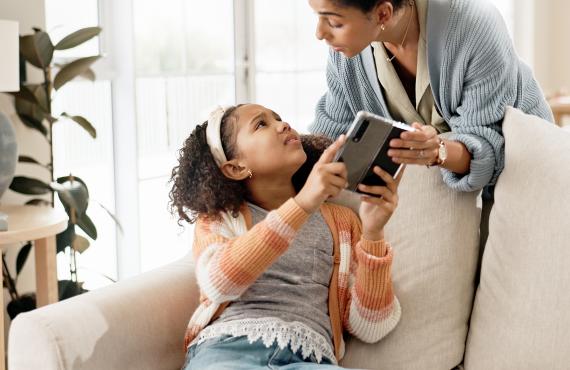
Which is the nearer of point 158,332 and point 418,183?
point 158,332

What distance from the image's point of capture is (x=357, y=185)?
5.33ft

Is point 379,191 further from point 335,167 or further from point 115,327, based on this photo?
point 115,327

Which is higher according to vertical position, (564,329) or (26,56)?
Answer: (26,56)

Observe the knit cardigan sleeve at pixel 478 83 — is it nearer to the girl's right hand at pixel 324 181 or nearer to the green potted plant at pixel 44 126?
the girl's right hand at pixel 324 181

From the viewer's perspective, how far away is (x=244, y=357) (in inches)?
64.1

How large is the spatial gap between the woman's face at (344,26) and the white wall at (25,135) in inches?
50.2

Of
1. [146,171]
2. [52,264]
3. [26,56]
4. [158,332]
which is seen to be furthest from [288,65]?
[158,332]

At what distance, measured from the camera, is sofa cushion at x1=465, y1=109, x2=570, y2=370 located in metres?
1.66

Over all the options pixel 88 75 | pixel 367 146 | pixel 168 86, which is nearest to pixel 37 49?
pixel 88 75

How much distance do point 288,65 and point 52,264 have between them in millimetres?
2106

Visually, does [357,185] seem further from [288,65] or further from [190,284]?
[288,65]

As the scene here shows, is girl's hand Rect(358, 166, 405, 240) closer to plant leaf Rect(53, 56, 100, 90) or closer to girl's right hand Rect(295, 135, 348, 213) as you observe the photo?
girl's right hand Rect(295, 135, 348, 213)

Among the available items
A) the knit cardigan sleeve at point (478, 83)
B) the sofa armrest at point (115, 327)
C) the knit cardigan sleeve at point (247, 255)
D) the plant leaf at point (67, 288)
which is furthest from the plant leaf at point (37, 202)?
the knit cardigan sleeve at point (478, 83)

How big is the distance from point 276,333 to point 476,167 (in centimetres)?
55
